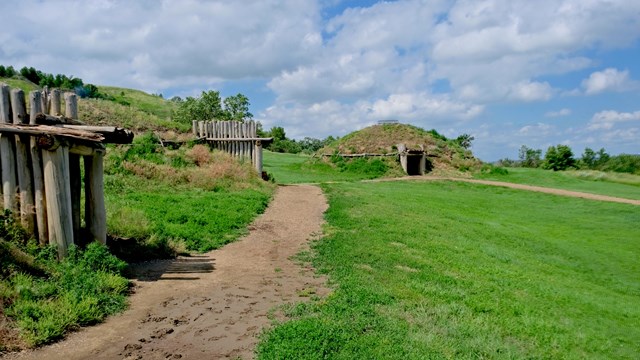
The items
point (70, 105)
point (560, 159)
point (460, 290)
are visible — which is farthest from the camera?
point (560, 159)

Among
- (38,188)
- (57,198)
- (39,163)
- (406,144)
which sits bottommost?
(57,198)

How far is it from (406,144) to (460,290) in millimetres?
33471

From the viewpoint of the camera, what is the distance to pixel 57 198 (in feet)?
25.2

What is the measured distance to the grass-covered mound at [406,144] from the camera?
136ft

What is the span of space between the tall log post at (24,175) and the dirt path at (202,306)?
2.02 m

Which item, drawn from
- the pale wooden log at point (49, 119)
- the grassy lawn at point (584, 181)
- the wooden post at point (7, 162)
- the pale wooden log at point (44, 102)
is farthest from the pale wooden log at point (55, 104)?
the grassy lawn at point (584, 181)

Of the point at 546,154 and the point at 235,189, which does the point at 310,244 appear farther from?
the point at 546,154

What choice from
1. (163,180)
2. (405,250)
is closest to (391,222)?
(405,250)

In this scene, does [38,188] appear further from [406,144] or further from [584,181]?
[584,181]

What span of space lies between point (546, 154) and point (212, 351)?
6199 centimetres

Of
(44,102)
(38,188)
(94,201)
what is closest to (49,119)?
(44,102)

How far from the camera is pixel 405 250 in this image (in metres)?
Answer: 11.8

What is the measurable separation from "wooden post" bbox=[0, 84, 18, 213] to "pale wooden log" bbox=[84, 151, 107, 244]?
3.80 ft

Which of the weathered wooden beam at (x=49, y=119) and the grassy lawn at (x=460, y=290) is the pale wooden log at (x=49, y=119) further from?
the grassy lawn at (x=460, y=290)
